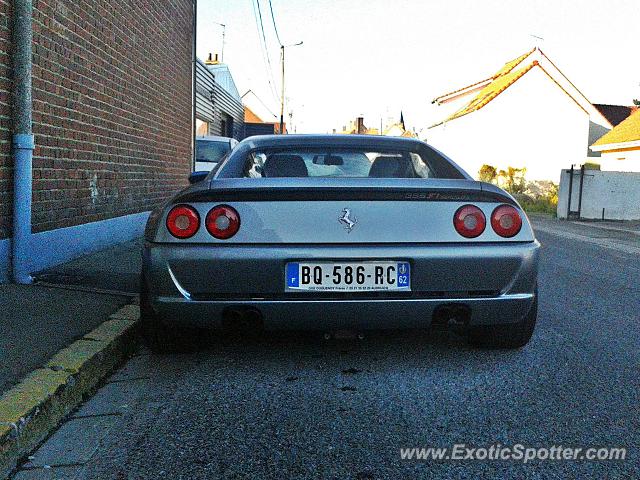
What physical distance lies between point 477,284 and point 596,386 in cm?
74

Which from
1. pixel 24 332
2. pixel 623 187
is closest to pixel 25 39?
pixel 24 332

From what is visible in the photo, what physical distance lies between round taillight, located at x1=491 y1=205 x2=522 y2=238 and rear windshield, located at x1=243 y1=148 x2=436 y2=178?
1.02 metres

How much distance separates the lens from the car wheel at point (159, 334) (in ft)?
11.5

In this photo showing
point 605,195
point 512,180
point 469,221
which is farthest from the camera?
point 512,180

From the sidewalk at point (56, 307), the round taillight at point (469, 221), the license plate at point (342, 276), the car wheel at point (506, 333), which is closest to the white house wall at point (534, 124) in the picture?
the sidewalk at point (56, 307)

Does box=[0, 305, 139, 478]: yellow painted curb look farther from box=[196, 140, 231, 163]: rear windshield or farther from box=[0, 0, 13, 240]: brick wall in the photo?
box=[196, 140, 231, 163]: rear windshield

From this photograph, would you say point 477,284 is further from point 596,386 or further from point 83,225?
point 83,225

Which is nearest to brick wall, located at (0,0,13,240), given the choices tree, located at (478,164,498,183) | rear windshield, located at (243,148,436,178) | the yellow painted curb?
the yellow painted curb

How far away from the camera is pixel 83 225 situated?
21.7 feet

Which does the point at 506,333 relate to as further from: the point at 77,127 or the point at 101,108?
the point at 101,108

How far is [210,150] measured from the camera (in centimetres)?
1603

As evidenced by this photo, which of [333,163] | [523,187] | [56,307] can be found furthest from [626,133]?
[56,307]

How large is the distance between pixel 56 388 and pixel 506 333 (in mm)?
2326

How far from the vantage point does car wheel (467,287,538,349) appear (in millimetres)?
3715
